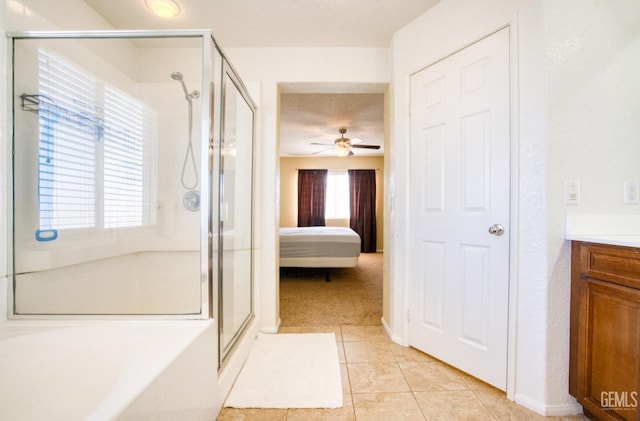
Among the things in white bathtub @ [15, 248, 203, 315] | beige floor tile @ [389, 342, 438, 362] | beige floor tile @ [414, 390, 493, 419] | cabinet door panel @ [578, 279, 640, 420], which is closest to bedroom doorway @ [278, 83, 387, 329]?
beige floor tile @ [389, 342, 438, 362]

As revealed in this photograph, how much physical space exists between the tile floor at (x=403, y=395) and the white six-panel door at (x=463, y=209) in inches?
3.9

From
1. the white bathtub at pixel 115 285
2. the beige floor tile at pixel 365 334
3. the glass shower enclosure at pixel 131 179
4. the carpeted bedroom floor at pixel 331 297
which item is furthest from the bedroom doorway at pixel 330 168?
the white bathtub at pixel 115 285

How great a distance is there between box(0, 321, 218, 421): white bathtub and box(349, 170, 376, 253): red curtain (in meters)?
5.16

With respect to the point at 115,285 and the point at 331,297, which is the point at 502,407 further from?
the point at 115,285

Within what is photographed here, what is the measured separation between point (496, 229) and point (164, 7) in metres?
2.58

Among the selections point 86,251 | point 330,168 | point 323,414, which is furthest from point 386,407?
point 330,168

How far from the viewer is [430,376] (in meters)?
1.52

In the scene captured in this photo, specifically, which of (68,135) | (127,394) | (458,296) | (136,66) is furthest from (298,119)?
(127,394)

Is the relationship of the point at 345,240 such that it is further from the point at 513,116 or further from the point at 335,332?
the point at 513,116

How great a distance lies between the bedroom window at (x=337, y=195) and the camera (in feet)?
20.7

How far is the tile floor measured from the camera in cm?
123

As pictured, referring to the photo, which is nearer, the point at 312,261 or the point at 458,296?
the point at 458,296

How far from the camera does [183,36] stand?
125 cm

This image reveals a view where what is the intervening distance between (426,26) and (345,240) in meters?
2.52
